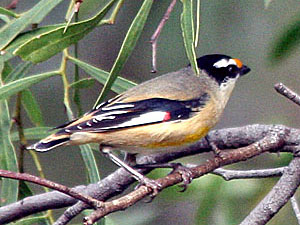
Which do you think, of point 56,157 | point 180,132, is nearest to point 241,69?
point 180,132

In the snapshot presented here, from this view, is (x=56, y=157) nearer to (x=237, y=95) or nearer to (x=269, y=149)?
(x=237, y=95)

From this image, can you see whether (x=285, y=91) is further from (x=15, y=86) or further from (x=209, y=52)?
(x=209, y=52)

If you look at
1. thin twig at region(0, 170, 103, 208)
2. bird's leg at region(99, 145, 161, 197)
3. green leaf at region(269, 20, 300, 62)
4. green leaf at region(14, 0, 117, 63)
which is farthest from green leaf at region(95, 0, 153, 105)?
green leaf at region(269, 20, 300, 62)

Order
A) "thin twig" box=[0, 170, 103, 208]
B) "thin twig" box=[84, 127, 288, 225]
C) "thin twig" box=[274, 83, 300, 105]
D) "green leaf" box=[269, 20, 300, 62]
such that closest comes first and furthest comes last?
"thin twig" box=[0, 170, 103, 208] → "thin twig" box=[84, 127, 288, 225] → "thin twig" box=[274, 83, 300, 105] → "green leaf" box=[269, 20, 300, 62]

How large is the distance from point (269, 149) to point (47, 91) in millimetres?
1752

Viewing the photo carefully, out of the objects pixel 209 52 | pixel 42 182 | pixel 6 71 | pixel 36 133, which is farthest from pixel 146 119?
pixel 209 52

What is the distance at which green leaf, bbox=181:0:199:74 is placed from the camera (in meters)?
1.52

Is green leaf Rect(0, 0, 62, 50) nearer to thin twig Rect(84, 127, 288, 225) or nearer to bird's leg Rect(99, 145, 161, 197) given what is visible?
bird's leg Rect(99, 145, 161, 197)

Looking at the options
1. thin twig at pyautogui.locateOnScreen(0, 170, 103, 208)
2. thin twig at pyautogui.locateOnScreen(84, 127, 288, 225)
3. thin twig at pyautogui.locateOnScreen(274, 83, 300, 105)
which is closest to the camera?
thin twig at pyautogui.locateOnScreen(0, 170, 103, 208)

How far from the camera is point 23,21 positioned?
1854 mm

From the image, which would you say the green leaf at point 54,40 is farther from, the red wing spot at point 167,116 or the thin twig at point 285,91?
the thin twig at point 285,91

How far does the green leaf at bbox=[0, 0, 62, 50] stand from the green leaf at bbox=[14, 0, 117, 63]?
13cm

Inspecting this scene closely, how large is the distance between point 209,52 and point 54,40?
1237 mm

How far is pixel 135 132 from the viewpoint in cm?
186
